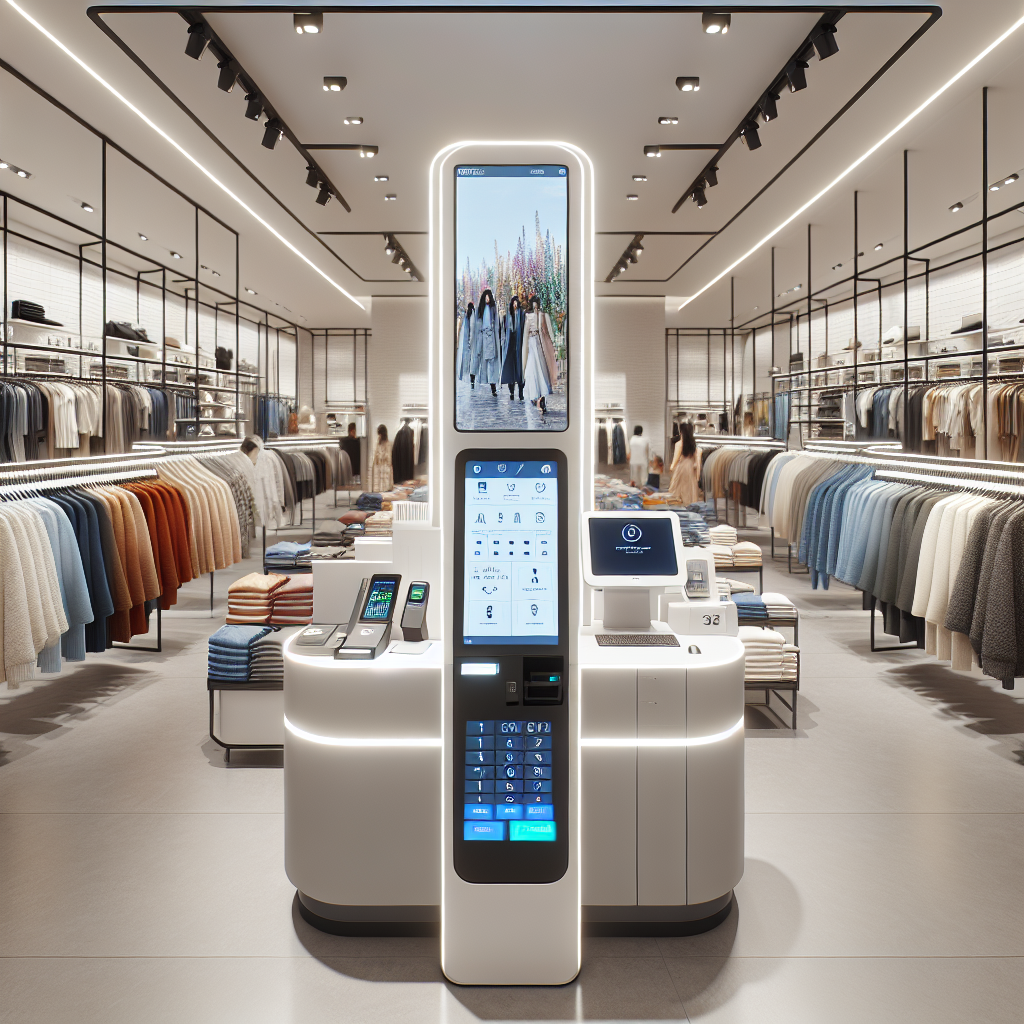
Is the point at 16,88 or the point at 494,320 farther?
the point at 16,88

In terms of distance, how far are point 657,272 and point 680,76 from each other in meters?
7.32

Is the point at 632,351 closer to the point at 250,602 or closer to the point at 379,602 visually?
the point at 250,602

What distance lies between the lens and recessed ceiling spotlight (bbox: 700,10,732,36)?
4.81 meters

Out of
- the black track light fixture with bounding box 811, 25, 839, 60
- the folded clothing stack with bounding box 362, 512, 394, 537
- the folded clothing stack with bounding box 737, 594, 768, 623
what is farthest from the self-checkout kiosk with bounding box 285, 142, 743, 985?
the folded clothing stack with bounding box 362, 512, 394, 537

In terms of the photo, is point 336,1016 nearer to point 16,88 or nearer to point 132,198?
point 16,88

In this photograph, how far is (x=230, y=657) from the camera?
4.14 meters

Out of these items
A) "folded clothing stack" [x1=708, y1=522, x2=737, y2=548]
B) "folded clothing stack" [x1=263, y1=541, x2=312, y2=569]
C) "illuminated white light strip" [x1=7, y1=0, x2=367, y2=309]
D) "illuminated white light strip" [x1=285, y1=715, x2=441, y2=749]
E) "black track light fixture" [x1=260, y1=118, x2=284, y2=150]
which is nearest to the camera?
"illuminated white light strip" [x1=285, y1=715, x2=441, y2=749]

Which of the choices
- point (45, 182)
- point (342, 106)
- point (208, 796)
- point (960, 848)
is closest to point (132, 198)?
point (45, 182)

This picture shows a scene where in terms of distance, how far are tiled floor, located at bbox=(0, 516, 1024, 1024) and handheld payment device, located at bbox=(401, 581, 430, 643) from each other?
88 centimetres

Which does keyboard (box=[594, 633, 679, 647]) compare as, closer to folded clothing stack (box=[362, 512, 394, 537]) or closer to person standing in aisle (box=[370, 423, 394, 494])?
folded clothing stack (box=[362, 512, 394, 537])

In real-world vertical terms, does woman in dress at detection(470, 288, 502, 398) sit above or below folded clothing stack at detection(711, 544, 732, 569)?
above

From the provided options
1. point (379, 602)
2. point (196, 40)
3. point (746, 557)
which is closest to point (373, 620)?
point (379, 602)

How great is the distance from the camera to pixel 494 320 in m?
2.39

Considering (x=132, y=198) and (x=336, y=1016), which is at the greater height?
(x=132, y=198)
